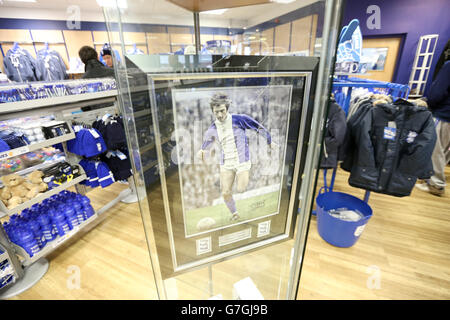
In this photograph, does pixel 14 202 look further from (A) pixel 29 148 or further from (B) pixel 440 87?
(B) pixel 440 87

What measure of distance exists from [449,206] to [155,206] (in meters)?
3.30

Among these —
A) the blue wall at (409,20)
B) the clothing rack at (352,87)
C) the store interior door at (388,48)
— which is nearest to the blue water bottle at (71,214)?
the clothing rack at (352,87)

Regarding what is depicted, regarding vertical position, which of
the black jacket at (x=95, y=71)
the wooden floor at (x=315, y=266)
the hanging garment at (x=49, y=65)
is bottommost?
the wooden floor at (x=315, y=266)

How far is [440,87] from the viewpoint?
2.52 meters

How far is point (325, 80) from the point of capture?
1.53 feet

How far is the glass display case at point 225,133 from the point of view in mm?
449

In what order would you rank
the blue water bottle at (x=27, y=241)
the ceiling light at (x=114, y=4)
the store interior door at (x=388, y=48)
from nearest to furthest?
the ceiling light at (x=114, y=4) → the blue water bottle at (x=27, y=241) → the store interior door at (x=388, y=48)

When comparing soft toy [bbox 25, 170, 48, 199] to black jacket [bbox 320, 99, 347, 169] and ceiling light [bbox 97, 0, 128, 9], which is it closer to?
ceiling light [bbox 97, 0, 128, 9]

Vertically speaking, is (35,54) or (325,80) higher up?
(35,54)

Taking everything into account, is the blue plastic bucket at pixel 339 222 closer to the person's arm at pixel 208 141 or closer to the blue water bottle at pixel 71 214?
the person's arm at pixel 208 141

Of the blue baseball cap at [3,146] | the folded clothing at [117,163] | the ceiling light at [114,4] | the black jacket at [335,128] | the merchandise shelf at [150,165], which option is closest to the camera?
the ceiling light at [114,4]

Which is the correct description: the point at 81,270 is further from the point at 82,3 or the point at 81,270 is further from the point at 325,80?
the point at 82,3

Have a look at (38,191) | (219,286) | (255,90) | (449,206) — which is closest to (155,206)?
(255,90)

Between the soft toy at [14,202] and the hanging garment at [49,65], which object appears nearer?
the soft toy at [14,202]
